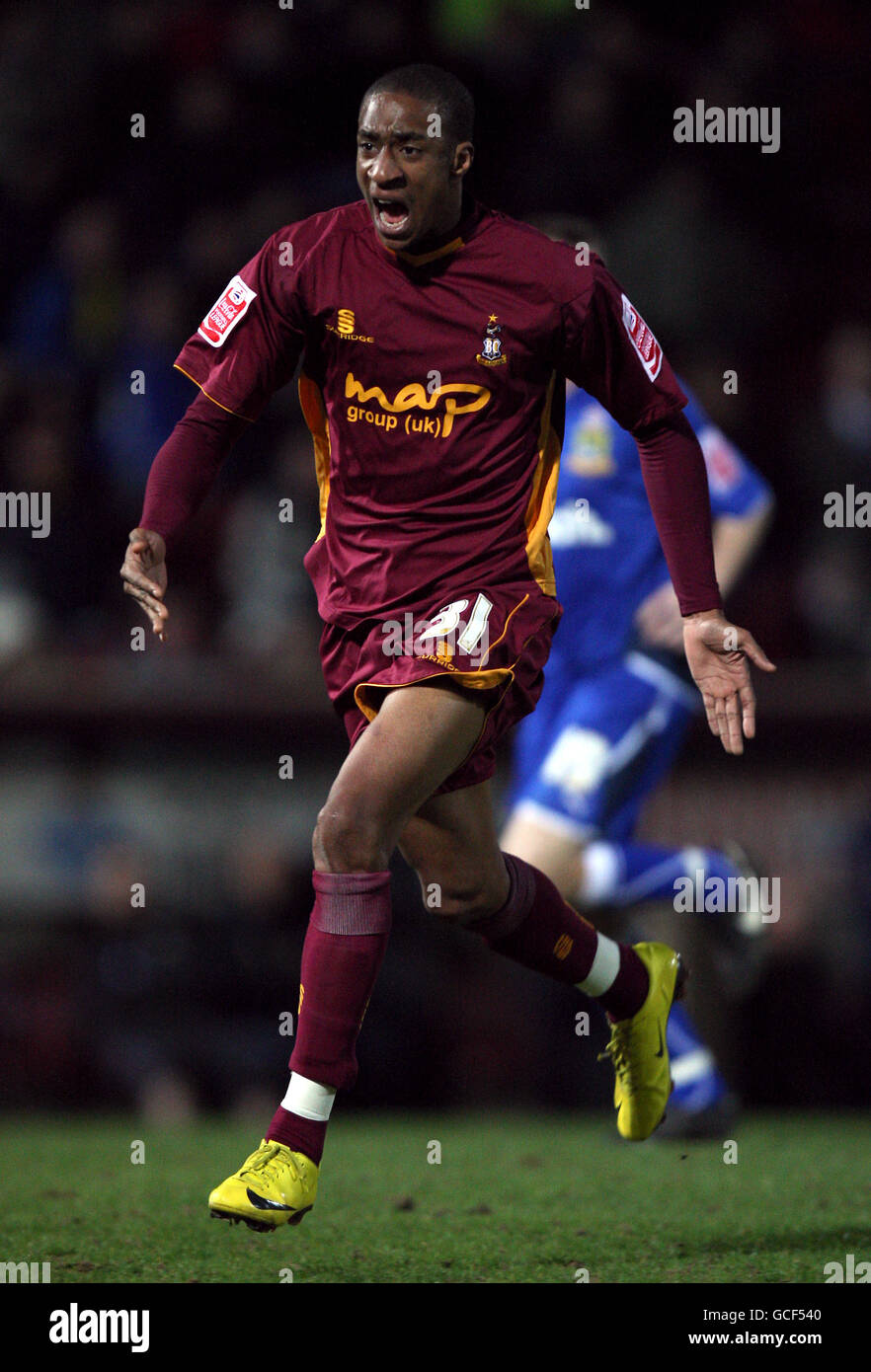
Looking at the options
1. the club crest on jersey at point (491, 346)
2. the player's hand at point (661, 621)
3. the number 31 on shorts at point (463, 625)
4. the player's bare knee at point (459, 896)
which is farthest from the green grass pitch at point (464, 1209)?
the club crest on jersey at point (491, 346)

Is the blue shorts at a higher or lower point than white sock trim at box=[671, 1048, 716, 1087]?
higher

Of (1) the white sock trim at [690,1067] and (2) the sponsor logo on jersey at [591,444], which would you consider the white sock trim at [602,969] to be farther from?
(2) the sponsor logo on jersey at [591,444]

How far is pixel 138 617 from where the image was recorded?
874 centimetres

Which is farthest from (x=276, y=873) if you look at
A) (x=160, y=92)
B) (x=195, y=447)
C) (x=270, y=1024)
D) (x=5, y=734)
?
(x=160, y=92)

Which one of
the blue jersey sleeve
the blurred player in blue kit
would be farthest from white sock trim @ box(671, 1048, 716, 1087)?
the blue jersey sleeve

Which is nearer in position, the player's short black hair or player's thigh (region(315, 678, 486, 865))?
player's thigh (region(315, 678, 486, 865))

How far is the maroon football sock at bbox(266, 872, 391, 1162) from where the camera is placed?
3633 millimetres

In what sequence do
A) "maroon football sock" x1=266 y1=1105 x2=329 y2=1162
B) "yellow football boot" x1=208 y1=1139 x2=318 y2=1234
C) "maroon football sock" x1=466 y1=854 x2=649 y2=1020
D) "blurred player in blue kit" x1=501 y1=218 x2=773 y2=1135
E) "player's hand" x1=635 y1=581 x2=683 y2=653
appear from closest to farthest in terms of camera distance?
"yellow football boot" x1=208 y1=1139 x2=318 y2=1234
"maroon football sock" x1=266 y1=1105 x2=329 y2=1162
"maroon football sock" x1=466 y1=854 x2=649 y2=1020
"player's hand" x1=635 y1=581 x2=683 y2=653
"blurred player in blue kit" x1=501 y1=218 x2=773 y2=1135

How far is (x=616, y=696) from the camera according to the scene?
5.69 m

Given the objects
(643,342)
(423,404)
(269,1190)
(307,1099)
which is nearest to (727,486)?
(643,342)

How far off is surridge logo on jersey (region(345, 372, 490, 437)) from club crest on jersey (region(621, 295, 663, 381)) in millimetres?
332

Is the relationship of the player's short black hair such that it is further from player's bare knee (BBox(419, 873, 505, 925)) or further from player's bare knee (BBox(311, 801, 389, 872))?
player's bare knee (BBox(419, 873, 505, 925))

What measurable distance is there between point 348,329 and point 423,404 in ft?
0.70

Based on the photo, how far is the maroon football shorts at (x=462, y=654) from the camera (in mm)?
3807
